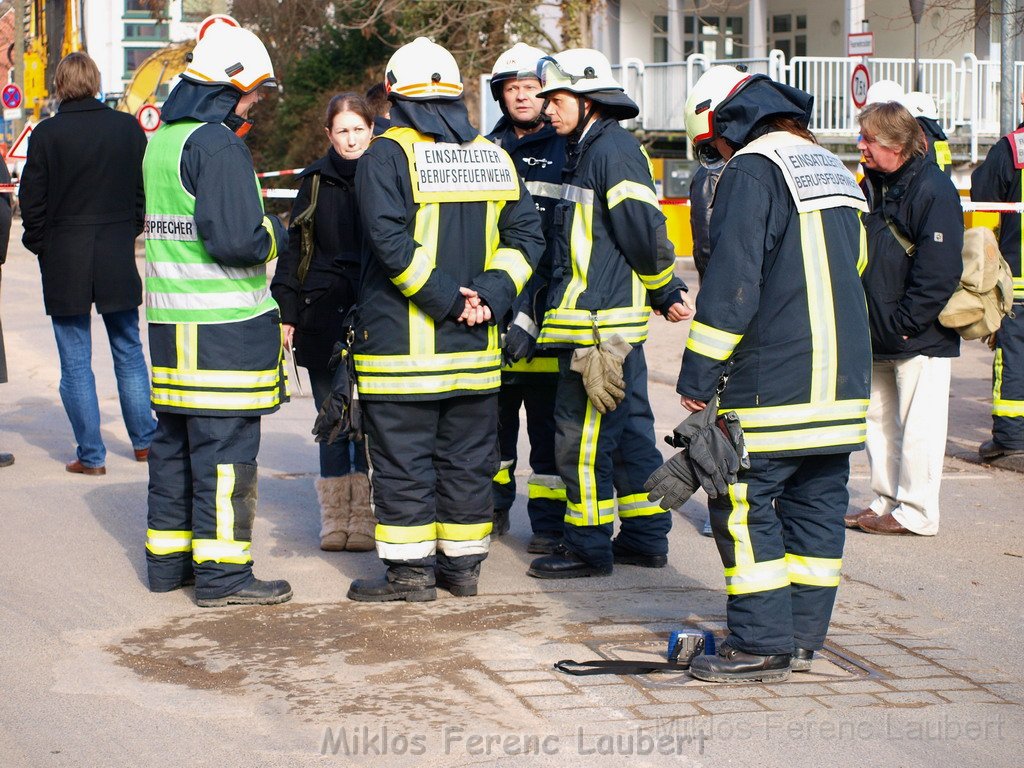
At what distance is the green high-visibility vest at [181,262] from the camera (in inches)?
218

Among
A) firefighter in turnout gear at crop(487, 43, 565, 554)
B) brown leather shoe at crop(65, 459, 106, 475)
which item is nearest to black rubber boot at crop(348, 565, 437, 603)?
firefighter in turnout gear at crop(487, 43, 565, 554)

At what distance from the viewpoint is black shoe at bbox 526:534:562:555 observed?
6570 mm

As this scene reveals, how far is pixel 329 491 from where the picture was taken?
21.8 ft

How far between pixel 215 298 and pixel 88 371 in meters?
2.79

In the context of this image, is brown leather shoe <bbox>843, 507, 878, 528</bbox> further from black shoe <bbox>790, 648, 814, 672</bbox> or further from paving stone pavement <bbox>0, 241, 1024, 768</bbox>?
black shoe <bbox>790, 648, 814, 672</bbox>

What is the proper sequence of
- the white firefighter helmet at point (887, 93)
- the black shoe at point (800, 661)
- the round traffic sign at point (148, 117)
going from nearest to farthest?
the black shoe at point (800, 661) → the white firefighter helmet at point (887, 93) → the round traffic sign at point (148, 117)

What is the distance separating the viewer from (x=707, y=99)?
520cm

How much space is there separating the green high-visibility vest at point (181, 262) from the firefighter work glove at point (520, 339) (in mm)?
1092

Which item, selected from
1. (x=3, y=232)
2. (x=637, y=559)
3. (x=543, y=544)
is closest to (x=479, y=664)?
(x=637, y=559)

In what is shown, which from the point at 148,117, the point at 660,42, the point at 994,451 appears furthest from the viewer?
the point at 660,42

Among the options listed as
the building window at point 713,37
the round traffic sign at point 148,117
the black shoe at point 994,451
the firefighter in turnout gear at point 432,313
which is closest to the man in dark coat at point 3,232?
the firefighter in turnout gear at point 432,313

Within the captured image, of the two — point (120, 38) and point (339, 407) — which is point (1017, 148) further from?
point (120, 38)

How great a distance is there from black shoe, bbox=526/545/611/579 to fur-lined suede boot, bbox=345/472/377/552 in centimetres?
88

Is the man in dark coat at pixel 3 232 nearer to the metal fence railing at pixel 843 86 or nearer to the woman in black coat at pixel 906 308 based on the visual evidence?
the woman in black coat at pixel 906 308
